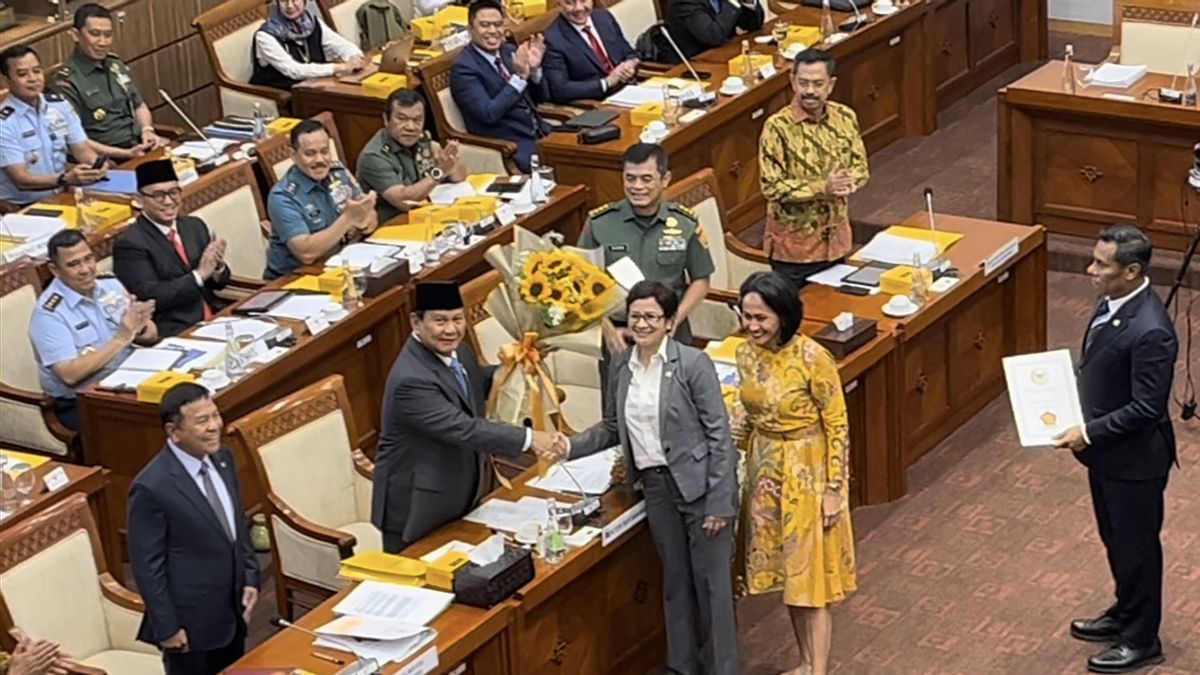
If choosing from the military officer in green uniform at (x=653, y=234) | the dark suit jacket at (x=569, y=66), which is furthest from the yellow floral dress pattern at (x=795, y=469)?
the dark suit jacket at (x=569, y=66)

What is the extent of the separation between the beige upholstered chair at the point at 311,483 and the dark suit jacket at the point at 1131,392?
2316 mm

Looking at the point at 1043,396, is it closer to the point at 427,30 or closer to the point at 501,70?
the point at 501,70

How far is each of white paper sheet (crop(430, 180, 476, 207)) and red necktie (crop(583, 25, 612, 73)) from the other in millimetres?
1530

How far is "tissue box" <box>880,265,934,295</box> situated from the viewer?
→ 834cm

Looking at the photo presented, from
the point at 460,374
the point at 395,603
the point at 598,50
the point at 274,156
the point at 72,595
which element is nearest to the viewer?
the point at 395,603

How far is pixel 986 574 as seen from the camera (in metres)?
7.66

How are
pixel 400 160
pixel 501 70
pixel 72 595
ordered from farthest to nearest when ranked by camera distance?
pixel 501 70 < pixel 400 160 < pixel 72 595

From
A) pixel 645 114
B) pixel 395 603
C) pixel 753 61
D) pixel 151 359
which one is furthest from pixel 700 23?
pixel 395 603

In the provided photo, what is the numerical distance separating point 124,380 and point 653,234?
1.95 metres

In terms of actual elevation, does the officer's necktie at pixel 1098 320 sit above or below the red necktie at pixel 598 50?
above

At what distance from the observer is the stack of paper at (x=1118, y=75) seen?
33.5 ft

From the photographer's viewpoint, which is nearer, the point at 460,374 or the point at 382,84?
the point at 460,374

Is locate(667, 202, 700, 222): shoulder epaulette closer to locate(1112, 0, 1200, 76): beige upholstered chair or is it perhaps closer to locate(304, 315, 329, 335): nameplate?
locate(304, 315, 329, 335): nameplate

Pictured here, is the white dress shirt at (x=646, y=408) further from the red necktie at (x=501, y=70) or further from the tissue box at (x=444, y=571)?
the red necktie at (x=501, y=70)
